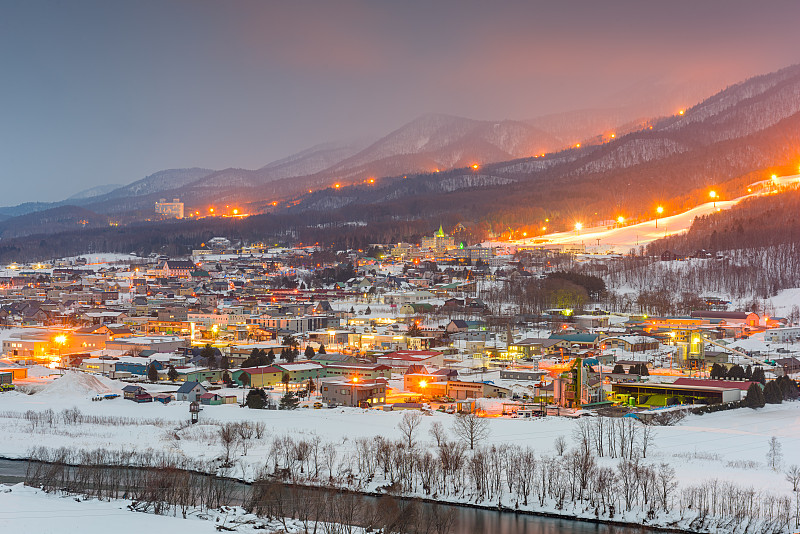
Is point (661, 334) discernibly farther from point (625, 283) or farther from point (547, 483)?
point (547, 483)

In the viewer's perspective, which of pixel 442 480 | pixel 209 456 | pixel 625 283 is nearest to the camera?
pixel 442 480

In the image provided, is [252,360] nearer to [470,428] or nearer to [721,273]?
[470,428]

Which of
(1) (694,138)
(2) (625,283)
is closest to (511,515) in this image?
(2) (625,283)

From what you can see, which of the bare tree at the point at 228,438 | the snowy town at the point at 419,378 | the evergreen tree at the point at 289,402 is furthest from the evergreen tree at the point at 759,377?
the bare tree at the point at 228,438

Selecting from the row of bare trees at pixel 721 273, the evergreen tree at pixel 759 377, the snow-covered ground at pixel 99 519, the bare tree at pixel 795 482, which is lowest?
the bare tree at pixel 795 482

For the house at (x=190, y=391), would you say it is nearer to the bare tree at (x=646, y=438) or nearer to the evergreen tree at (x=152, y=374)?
the evergreen tree at (x=152, y=374)

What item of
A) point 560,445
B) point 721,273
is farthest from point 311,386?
point 721,273

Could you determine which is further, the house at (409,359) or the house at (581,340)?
the house at (581,340)
